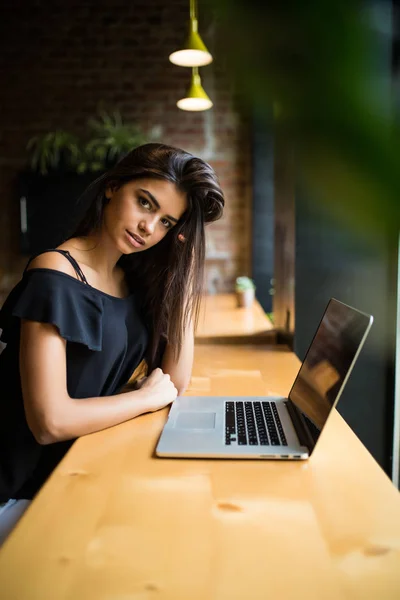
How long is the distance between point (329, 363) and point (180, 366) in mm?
526

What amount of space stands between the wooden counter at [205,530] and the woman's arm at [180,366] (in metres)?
0.40

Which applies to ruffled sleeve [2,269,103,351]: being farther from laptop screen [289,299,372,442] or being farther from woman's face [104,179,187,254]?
laptop screen [289,299,372,442]

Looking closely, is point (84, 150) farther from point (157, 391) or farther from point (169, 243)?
point (157, 391)

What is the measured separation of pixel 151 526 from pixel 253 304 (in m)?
2.90

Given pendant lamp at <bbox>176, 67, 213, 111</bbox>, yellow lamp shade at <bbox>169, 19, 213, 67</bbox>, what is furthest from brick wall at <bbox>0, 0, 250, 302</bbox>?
yellow lamp shade at <bbox>169, 19, 213, 67</bbox>

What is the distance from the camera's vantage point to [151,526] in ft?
2.39

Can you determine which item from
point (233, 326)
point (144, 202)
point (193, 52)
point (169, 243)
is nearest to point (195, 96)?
point (193, 52)

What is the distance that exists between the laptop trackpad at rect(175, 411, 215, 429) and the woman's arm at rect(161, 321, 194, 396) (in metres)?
0.21

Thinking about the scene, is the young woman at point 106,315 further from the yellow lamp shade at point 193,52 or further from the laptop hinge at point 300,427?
the yellow lamp shade at point 193,52

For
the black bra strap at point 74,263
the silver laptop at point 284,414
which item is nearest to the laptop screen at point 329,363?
the silver laptop at point 284,414

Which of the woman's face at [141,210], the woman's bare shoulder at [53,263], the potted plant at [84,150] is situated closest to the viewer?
the woman's bare shoulder at [53,263]

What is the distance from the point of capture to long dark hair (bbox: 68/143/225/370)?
136 centimetres

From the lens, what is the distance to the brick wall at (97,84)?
429 cm

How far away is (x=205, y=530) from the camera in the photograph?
713 millimetres
